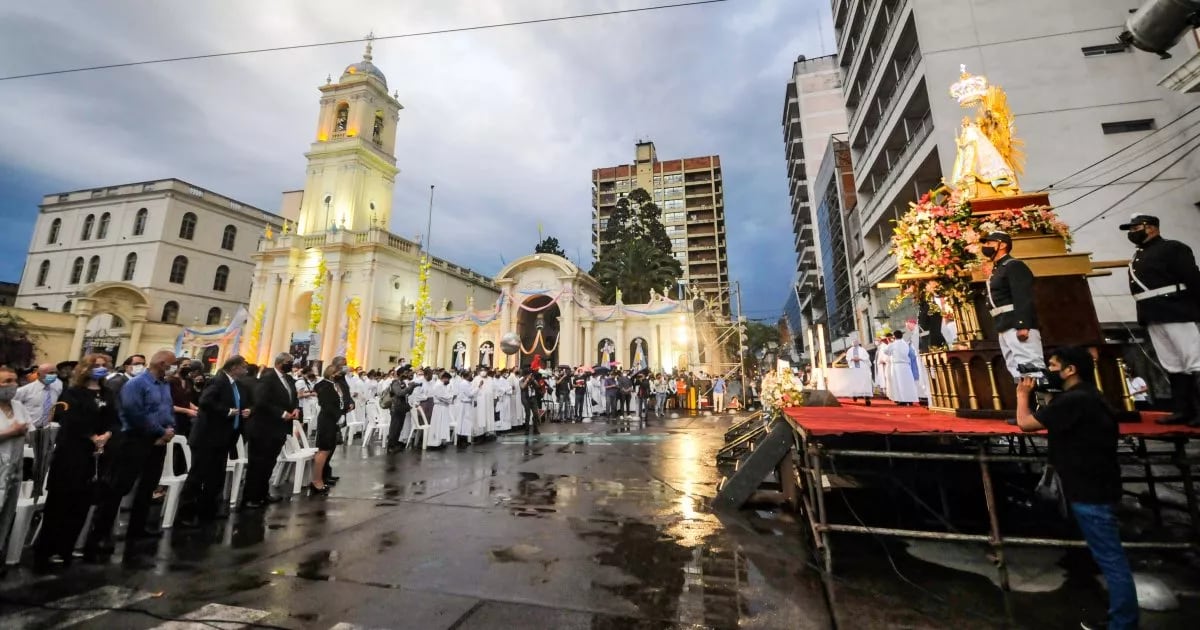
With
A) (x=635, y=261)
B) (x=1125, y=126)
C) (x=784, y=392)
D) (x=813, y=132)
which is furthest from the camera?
(x=813, y=132)

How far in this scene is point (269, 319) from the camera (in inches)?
1233

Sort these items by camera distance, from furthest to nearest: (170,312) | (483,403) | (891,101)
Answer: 1. (170,312)
2. (891,101)
3. (483,403)

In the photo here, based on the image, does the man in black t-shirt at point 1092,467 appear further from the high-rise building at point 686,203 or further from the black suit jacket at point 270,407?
the high-rise building at point 686,203

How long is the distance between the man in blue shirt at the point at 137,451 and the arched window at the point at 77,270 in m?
48.0

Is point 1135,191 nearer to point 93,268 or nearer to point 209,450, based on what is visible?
point 209,450

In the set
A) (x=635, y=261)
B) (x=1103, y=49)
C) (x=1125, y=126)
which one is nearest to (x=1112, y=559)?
(x=1125, y=126)

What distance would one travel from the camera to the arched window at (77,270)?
115 feet

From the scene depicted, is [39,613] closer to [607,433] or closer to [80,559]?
[80,559]

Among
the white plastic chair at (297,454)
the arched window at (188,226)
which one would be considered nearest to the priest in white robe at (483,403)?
the white plastic chair at (297,454)

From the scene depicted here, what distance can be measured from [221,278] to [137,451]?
142 ft

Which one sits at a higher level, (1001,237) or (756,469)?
(1001,237)

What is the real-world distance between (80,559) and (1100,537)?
7.07 meters

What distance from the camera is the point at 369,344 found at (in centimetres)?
3012

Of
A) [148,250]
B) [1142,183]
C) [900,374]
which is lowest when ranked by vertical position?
[900,374]
